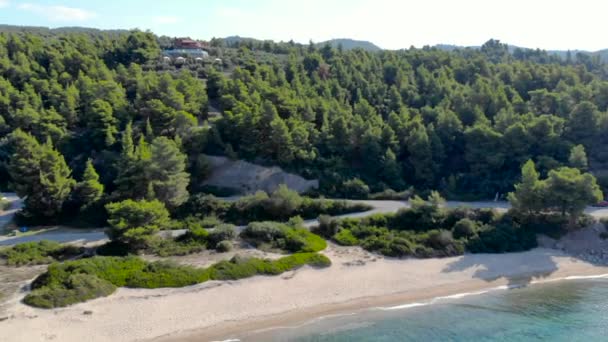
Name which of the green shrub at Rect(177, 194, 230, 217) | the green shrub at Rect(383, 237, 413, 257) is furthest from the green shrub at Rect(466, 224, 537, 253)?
the green shrub at Rect(177, 194, 230, 217)

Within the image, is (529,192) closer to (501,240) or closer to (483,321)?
(501,240)

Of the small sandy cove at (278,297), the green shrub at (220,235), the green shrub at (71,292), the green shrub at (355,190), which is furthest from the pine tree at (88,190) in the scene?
the green shrub at (355,190)

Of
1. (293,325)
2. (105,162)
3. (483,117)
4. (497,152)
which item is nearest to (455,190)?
(497,152)

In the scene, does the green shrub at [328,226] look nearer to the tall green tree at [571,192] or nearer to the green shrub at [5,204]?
the tall green tree at [571,192]

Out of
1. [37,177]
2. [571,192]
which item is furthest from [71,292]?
[571,192]

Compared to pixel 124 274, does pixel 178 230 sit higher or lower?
higher

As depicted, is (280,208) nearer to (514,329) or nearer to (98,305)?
(98,305)

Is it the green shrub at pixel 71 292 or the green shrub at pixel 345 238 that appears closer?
the green shrub at pixel 71 292
